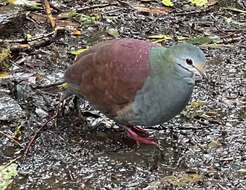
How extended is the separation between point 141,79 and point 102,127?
772 mm

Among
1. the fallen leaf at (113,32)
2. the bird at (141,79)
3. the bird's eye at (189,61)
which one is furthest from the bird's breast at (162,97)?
the fallen leaf at (113,32)

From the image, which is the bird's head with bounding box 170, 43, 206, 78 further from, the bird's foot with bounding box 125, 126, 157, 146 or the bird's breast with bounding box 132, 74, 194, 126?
the bird's foot with bounding box 125, 126, 157, 146

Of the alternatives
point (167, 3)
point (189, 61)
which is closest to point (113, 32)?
point (167, 3)

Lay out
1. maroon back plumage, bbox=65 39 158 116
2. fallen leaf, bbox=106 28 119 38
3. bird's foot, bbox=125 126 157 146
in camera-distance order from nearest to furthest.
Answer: maroon back plumage, bbox=65 39 158 116
bird's foot, bbox=125 126 157 146
fallen leaf, bbox=106 28 119 38

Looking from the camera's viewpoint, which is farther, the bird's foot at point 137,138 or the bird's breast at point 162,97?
the bird's foot at point 137,138

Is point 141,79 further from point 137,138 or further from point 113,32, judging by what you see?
point 113,32

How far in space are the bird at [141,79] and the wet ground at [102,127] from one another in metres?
0.35

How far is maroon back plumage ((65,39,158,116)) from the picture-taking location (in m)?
3.53

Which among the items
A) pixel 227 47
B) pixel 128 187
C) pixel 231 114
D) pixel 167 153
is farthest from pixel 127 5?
pixel 128 187

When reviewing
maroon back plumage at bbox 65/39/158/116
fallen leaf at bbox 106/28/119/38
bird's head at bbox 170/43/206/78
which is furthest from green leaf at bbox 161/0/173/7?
bird's head at bbox 170/43/206/78

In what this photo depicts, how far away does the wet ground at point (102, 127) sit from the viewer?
11.7ft

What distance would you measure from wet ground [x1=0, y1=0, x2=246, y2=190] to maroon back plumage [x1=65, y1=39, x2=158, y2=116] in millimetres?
388

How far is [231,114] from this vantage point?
4.32 m

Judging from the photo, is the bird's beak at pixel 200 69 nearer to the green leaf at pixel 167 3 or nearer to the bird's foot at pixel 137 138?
the bird's foot at pixel 137 138
